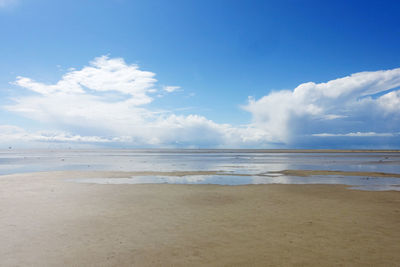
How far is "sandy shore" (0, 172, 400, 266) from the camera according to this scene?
328 inches

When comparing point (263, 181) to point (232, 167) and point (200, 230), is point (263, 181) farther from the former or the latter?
point (232, 167)

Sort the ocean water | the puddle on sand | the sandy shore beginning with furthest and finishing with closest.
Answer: the ocean water < the puddle on sand < the sandy shore

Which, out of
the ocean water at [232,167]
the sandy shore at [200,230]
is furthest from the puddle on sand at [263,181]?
the sandy shore at [200,230]

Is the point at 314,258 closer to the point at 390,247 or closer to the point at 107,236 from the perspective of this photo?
the point at 390,247

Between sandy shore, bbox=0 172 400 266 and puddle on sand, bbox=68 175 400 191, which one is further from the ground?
sandy shore, bbox=0 172 400 266

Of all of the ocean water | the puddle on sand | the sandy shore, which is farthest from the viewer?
the ocean water

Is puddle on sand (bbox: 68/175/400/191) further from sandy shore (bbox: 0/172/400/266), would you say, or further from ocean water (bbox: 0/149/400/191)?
sandy shore (bbox: 0/172/400/266)

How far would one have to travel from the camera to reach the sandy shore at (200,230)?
8320 millimetres

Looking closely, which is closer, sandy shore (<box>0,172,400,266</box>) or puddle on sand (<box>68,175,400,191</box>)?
sandy shore (<box>0,172,400,266</box>)

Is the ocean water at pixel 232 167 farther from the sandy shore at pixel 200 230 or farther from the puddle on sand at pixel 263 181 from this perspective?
the sandy shore at pixel 200 230

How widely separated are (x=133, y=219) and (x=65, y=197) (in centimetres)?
884

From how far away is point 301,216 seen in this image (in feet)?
43.4

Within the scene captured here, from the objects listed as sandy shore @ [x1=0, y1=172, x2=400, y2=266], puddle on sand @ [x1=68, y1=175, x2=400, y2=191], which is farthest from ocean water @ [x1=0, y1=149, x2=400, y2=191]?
sandy shore @ [x1=0, y1=172, x2=400, y2=266]

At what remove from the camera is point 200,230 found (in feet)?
36.4
